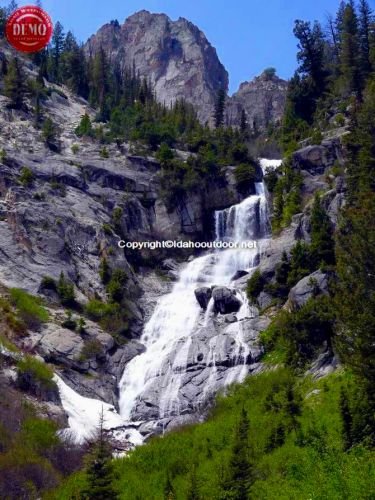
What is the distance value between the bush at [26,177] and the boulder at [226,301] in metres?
20.2

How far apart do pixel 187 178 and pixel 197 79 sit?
88425 mm

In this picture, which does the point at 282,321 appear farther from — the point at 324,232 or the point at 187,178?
the point at 187,178

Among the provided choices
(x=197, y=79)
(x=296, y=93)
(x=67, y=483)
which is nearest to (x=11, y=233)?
(x=67, y=483)

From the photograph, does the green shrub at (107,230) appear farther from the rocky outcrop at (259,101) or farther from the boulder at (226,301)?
the rocky outcrop at (259,101)

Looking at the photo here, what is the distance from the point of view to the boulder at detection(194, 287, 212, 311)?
54.4 meters

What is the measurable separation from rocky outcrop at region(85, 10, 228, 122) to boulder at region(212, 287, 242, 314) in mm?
98437

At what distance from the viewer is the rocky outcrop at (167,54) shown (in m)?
153

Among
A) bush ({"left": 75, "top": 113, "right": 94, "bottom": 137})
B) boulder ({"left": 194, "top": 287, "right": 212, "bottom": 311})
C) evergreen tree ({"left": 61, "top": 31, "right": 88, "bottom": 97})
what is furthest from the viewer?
evergreen tree ({"left": 61, "top": 31, "right": 88, "bottom": 97})

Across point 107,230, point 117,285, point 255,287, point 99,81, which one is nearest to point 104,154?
point 107,230

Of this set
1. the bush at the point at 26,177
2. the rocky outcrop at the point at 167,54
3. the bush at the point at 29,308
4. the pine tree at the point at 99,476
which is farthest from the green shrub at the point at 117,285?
the rocky outcrop at the point at 167,54

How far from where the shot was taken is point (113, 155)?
7381 cm

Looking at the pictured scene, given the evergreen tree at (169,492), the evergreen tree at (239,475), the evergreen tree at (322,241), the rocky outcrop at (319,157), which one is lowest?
the evergreen tree at (169,492)

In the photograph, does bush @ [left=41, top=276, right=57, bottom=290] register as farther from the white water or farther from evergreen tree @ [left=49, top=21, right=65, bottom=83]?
evergreen tree @ [left=49, top=21, right=65, bottom=83]

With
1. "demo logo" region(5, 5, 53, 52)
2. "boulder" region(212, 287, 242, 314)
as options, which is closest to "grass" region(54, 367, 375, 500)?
"boulder" region(212, 287, 242, 314)
